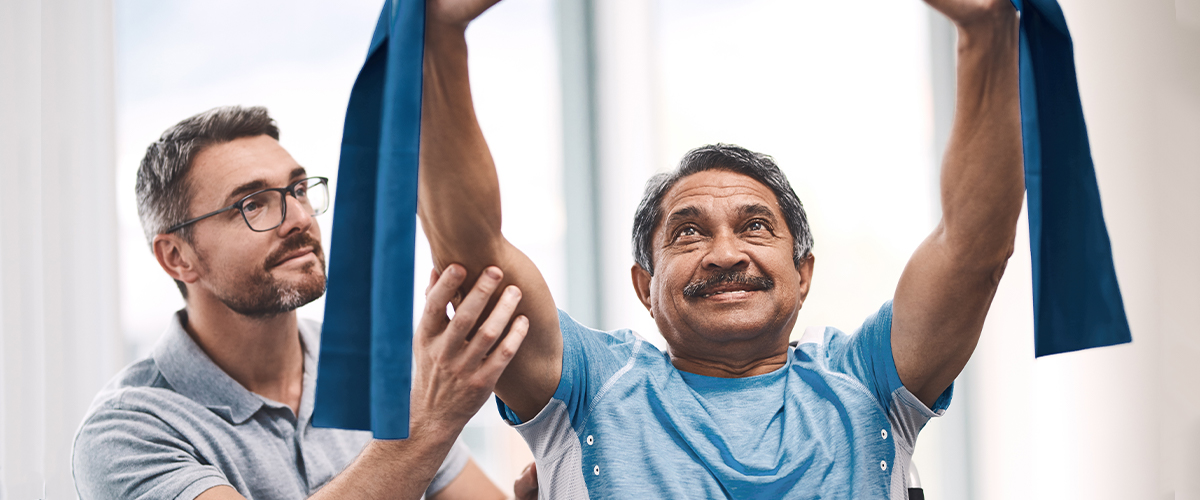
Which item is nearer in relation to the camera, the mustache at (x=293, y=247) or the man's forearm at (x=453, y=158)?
the man's forearm at (x=453, y=158)

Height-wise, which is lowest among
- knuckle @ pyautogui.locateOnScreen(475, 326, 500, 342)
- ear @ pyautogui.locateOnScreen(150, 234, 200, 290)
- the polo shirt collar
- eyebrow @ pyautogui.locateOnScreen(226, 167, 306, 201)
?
the polo shirt collar

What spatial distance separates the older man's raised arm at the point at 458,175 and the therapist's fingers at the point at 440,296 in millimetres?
21

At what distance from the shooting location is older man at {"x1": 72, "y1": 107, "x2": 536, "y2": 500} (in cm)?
161

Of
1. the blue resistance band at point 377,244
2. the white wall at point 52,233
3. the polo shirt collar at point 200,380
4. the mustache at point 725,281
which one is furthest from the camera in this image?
the white wall at point 52,233

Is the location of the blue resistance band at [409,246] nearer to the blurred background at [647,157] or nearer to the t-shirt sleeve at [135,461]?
the t-shirt sleeve at [135,461]

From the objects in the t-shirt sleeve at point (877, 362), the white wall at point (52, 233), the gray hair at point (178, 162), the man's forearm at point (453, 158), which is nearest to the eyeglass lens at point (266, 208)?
the gray hair at point (178, 162)

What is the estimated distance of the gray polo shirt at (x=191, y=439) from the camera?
5.17ft

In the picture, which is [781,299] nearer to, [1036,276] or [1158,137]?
[1036,276]

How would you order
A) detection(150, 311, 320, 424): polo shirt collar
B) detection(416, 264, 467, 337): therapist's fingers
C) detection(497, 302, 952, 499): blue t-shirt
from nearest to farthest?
detection(416, 264, 467, 337): therapist's fingers
detection(497, 302, 952, 499): blue t-shirt
detection(150, 311, 320, 424): polo shirt collar

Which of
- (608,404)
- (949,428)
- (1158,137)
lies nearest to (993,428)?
(949,428)

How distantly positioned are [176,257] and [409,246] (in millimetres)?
1117

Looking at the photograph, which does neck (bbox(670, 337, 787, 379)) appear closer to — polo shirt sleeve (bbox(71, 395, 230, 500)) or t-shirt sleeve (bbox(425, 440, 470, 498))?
t-shirt sleeve (bbox(425, 440, 470, 498))

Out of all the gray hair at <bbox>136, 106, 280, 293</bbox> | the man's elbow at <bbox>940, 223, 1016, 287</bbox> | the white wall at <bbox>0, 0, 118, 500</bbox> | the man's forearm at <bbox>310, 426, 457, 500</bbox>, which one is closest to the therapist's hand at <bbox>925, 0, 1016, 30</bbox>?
the man's elbow at <bbox>940, 223, 1016, 287</bbox>

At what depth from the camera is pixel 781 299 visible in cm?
148
